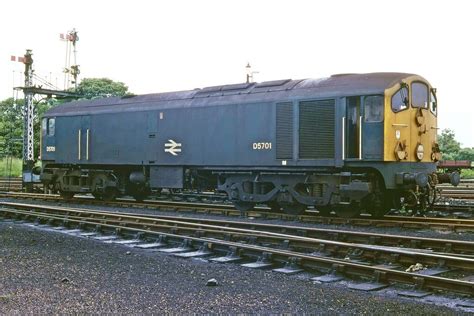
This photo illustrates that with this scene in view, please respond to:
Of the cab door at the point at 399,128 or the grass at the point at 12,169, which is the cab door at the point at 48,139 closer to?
the cab door at the point at 399,128

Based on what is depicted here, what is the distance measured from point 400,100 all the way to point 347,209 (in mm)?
2949

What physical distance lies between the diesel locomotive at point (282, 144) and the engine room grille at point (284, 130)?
3 centimetres

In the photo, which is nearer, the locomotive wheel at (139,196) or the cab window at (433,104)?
the cab window at (433,104)

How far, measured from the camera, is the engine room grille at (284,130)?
14.8 meters

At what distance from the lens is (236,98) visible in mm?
16156

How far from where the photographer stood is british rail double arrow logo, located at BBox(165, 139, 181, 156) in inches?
690

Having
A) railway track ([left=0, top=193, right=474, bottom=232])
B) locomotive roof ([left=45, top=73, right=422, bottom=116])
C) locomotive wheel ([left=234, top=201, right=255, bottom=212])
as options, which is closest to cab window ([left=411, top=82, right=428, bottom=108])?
locomotive roof ([left=45, top=73, right=422, bottom=116])

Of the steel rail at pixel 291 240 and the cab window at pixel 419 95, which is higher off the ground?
the cab window at pixel 419 95

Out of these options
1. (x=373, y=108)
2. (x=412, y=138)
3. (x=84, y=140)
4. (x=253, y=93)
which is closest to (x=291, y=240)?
(x=373, y=108)

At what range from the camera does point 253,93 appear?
15.8 m

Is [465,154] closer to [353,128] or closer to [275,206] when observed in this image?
[275,206]

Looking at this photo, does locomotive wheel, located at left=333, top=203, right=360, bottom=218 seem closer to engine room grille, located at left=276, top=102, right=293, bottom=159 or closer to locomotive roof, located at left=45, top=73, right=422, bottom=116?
engine room grille, located at left=276, top=102, right=293, bottom=159

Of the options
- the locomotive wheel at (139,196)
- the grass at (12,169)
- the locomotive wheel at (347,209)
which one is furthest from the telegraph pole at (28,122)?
the locomotive wheel at (347,209)

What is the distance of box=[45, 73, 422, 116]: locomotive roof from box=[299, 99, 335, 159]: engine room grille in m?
0.27
